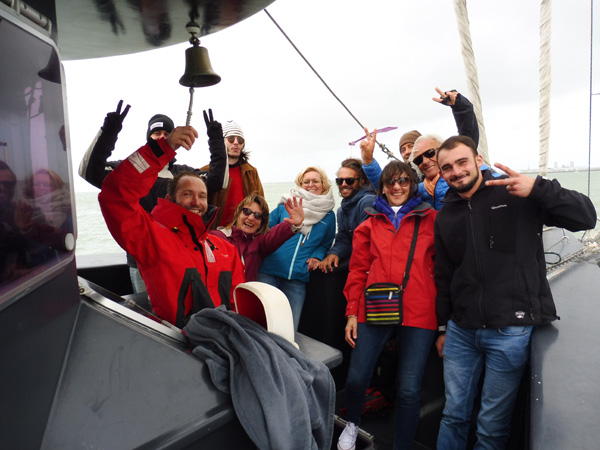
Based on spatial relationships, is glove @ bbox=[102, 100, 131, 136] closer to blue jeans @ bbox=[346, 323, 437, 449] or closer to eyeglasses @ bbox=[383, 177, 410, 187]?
eyeglasses @ bbox=[383, 177, 410, 187]

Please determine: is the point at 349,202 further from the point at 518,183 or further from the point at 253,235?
the point at 518,183

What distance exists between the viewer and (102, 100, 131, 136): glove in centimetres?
155

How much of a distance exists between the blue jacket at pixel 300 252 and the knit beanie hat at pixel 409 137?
0.81 metres

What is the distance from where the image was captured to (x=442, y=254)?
2002 millimetres

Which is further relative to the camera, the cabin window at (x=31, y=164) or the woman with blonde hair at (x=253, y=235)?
the woman with blonde hair at (x=253, y=235)

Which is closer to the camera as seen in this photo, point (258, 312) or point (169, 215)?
point (258, 312)

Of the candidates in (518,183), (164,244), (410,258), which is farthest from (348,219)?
(164,244)

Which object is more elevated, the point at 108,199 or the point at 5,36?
the point at 5,36

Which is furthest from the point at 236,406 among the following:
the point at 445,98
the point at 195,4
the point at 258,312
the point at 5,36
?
the point at 445,98

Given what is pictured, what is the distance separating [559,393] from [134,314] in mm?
1347

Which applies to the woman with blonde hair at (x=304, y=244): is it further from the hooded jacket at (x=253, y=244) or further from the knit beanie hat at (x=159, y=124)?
the knit beanie hat at (x=159, y=124)

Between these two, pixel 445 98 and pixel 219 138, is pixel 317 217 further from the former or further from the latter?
pixel 445 98

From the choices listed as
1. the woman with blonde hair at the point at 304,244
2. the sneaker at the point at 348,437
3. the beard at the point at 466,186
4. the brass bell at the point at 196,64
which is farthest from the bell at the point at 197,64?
the sneaker at the point at 348,437

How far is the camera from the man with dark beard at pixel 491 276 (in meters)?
1.69
